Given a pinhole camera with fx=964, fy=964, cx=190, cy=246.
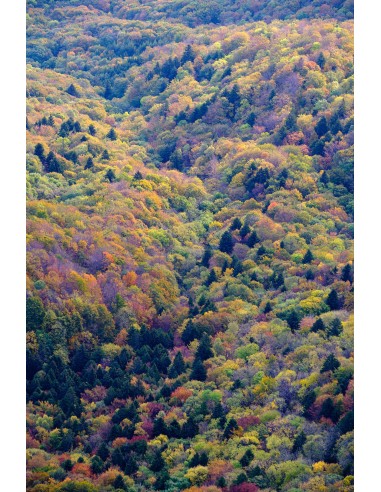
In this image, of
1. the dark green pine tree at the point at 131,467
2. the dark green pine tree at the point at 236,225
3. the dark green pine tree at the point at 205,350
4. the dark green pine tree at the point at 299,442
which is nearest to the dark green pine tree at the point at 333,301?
the dark green pine tree at the point at 205,350

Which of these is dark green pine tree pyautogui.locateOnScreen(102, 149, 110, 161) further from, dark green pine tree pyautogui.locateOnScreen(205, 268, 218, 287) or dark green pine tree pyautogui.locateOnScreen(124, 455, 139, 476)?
dark green pine tree pyautogui.locateOnScreen(124, 455, 139, 476)

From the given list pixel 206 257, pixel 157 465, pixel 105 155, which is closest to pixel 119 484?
pixel 157 465

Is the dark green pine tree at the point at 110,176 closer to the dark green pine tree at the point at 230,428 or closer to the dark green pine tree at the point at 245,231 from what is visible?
the dark green pine tree at the point at 245,231

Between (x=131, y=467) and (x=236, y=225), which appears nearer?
(x=131, y=467)

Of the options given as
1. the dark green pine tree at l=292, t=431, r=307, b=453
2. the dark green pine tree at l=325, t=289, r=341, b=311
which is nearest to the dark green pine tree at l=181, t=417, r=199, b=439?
the dark green pine tree at l=292, t=431, r=307, b=453

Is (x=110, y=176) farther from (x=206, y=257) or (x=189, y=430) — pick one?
(x=189, y=430)

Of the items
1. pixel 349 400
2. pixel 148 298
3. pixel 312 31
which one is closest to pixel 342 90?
pixel 312 31

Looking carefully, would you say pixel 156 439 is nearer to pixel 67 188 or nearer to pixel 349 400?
pixel 349 400
